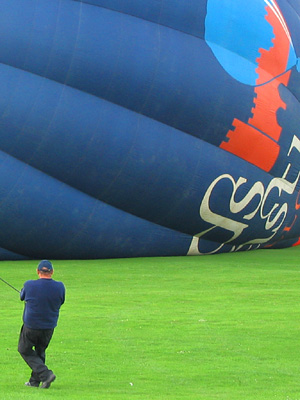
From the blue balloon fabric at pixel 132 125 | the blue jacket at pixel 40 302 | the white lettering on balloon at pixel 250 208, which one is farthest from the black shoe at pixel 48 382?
the white lettering on balloon at pixel 250 208

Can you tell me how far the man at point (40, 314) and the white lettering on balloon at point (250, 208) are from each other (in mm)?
12163

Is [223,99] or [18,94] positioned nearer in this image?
[18,94]

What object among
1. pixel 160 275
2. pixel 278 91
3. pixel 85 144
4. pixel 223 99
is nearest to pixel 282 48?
pixel 278 91

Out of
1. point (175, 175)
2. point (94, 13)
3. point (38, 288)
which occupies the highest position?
point (94, 13)

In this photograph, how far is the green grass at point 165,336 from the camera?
7486 mm

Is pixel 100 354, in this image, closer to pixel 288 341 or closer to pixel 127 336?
pixel 127 336

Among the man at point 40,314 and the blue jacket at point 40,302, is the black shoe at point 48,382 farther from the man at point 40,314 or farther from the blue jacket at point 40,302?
the blue jacket at point 40,302

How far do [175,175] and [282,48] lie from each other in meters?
4.96

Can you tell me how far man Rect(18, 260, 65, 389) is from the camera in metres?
7.13

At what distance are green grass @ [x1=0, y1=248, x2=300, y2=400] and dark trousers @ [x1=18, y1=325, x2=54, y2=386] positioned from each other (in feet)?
0.46

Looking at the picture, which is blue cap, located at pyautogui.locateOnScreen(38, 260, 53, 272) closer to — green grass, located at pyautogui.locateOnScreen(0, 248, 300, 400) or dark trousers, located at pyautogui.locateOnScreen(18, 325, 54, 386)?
dark trousers, located at pyautogui.locateOnScreen(18, 325, 54, 386)

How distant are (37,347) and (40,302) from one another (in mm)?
440

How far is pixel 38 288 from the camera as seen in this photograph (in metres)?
7.14

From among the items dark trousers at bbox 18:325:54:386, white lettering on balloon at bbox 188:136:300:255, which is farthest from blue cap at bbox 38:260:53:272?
white lettering on balloon at bbox 188:136:300:255
